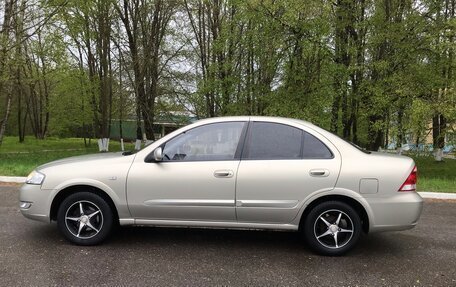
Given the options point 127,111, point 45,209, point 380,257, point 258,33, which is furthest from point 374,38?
point 127,111

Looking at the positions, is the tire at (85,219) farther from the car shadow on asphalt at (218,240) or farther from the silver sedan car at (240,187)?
the car shadow on asphalt at (218,240)

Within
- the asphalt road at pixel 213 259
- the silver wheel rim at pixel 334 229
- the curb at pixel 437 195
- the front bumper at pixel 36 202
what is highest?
the front bumper at pixel 36 202

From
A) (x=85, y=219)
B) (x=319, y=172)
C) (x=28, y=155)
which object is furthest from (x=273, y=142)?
(x=28, y=155)

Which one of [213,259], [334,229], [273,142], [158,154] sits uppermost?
[273,142]

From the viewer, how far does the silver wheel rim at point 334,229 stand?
4.96 metres

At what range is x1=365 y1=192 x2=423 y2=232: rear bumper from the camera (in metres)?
4.86

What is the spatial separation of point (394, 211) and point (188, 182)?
7.60 feet

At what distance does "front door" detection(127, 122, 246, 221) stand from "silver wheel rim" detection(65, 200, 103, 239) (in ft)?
1.50

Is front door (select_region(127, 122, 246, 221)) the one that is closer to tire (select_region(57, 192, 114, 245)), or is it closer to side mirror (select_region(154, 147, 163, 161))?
side mirror (select_region(154, 147, 163, 161))

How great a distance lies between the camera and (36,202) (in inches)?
203

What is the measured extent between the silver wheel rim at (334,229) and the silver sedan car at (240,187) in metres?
0.01

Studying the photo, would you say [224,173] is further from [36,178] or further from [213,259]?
[36,178]

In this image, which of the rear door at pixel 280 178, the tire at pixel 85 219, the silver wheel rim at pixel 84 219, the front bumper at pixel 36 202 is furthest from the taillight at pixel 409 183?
the front bumper at pixel 36 202

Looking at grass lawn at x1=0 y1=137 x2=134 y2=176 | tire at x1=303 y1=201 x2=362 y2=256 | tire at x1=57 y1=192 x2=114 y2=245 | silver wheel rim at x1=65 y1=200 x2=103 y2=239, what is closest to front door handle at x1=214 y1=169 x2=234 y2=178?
tire at x1=303 y1=201 x2=362 y2=256
